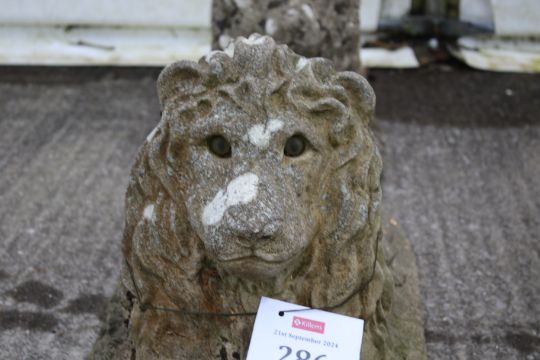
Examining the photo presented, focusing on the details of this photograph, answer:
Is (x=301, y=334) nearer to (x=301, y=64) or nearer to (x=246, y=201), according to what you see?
(x=246, y=201)

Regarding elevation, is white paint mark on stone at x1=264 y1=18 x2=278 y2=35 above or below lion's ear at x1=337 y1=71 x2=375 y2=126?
below

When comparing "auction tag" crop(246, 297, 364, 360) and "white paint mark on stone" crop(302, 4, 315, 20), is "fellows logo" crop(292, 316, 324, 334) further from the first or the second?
"white paint mark on stone" crop(302, 4, 315, 20)

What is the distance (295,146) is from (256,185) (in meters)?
0.12

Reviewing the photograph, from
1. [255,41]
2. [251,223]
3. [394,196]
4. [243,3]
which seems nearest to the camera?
[251,223]

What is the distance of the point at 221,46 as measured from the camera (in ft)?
8.37

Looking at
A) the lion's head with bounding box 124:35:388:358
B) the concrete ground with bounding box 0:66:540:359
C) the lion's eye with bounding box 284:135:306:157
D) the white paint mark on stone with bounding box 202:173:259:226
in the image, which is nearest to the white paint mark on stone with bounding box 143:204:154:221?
the lion's head with bounding box 124:35:388:358

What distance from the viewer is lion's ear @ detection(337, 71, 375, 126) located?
1.43 metres

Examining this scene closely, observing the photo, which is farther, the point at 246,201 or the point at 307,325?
the point at 307,325

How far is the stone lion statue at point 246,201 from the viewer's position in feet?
4.35

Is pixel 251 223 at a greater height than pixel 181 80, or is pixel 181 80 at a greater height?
pixel 181 80

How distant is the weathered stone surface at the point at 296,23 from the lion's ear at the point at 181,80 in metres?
1.09

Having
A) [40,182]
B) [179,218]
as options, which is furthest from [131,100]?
[179,218]

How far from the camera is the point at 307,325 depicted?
143 centimetres

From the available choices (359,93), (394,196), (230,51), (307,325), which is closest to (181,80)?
(230,51)
